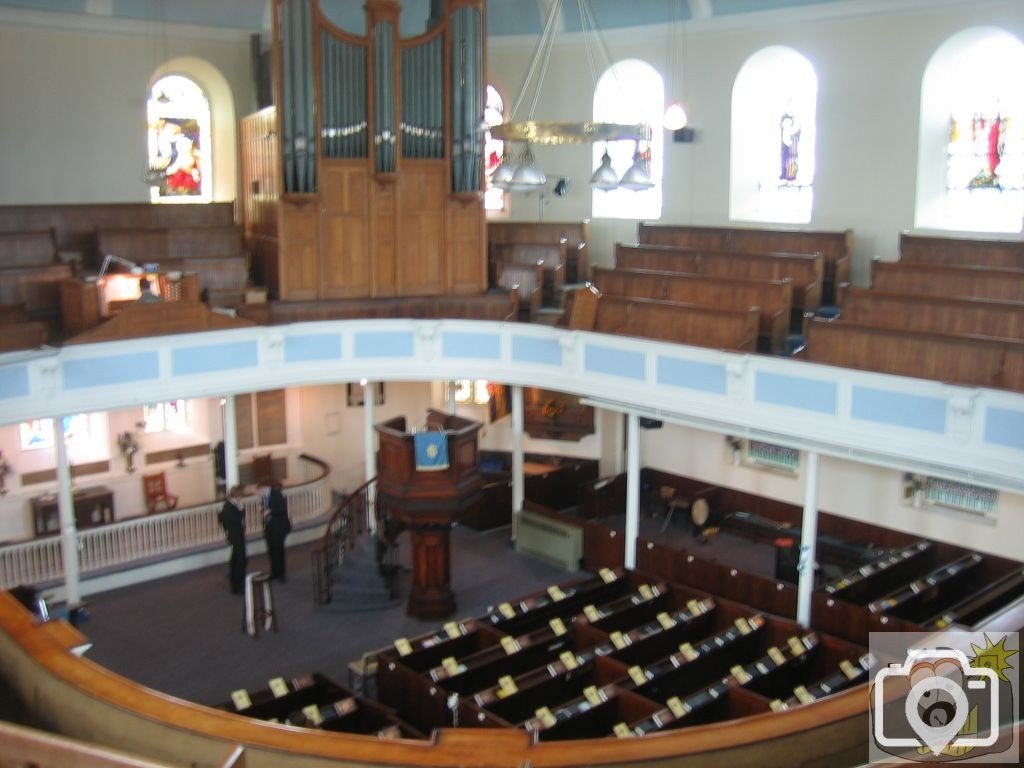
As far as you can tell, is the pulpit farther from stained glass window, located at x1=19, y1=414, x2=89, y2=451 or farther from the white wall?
the white wall

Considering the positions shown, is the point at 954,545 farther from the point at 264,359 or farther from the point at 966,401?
the point at 264,359

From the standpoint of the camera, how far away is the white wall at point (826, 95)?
50.8ft

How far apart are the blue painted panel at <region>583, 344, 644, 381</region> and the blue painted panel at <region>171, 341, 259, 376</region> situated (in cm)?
454

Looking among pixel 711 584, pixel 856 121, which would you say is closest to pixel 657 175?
pixel 856 121

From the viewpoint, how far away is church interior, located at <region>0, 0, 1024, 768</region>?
479 inches

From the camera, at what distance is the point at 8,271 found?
1466cm

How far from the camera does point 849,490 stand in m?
16.1

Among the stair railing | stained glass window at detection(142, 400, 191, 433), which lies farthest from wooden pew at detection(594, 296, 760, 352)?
stained glass window at detection(142, 400, 191, 433)

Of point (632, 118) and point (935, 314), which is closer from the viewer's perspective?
point (935, 314)

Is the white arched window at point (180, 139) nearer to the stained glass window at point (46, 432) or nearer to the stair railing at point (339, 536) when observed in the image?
the stained glass window at point (46, 432)

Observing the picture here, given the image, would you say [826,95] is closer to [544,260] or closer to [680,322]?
[680,322]

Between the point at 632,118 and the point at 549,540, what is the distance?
7454 millimetres

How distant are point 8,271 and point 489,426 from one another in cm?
817

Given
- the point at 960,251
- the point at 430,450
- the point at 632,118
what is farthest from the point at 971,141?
the point at 430,450
